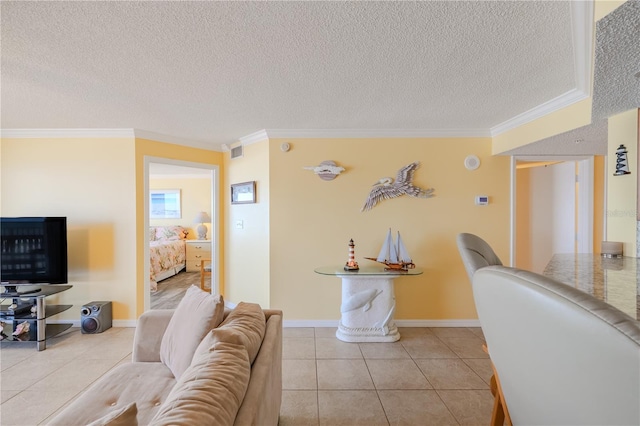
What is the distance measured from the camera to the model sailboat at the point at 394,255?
3.05m

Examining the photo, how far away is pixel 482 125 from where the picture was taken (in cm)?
320

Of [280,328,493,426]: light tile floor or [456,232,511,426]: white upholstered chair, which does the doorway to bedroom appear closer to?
[280,328,493,426]: light tile floor

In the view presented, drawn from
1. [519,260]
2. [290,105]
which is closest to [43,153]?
[290,105]

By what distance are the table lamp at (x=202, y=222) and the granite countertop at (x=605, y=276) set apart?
6601 millimetres

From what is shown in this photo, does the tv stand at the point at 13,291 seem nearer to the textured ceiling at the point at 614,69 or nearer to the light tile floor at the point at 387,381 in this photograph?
the light tile floor at the point at 387,381

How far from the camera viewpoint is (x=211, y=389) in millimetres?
925

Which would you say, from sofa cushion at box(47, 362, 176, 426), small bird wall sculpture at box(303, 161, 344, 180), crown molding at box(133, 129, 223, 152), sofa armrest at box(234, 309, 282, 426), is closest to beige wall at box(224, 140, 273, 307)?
crown molding at box(133, 129, 223, 152)

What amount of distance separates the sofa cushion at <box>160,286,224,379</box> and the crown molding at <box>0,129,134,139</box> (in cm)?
265

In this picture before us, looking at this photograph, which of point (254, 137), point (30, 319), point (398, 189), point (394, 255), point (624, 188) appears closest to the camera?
point (624, 188)

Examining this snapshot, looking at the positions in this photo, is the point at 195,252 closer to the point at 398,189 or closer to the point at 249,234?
the point at 249,234

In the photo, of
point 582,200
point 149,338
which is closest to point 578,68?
point 582,200

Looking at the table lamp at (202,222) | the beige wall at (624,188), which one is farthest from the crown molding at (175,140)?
the beige wall at (624,188)

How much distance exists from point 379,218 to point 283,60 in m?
2.11

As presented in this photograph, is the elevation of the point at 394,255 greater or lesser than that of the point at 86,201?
lesser
